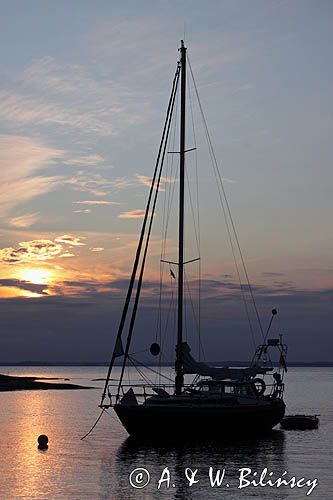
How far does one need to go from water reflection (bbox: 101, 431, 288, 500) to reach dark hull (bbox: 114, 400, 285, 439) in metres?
1.07

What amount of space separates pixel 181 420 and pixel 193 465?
4221 mm

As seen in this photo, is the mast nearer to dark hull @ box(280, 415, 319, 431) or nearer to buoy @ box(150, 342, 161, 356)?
buoy @ box(150, 342, 161, 356)

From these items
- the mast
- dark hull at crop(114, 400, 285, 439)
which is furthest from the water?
the mast

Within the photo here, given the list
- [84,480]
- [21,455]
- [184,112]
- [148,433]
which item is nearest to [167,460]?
[148,433]

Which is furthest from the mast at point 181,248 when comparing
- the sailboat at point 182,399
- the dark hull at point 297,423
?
the dark hull at point 297,423

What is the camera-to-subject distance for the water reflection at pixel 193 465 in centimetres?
3394

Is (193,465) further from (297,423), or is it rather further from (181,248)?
(297,423)

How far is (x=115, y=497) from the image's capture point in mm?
32688

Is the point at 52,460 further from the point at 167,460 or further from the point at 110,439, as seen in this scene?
the point at 110,439

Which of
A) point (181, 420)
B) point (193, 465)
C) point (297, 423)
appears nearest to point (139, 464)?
point (193, 465)

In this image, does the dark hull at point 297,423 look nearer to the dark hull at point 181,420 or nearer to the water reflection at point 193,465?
the water reflection at point 193,465

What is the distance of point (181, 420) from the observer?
44.5 metres

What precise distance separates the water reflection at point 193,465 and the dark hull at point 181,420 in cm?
107

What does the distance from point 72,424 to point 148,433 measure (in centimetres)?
2887
